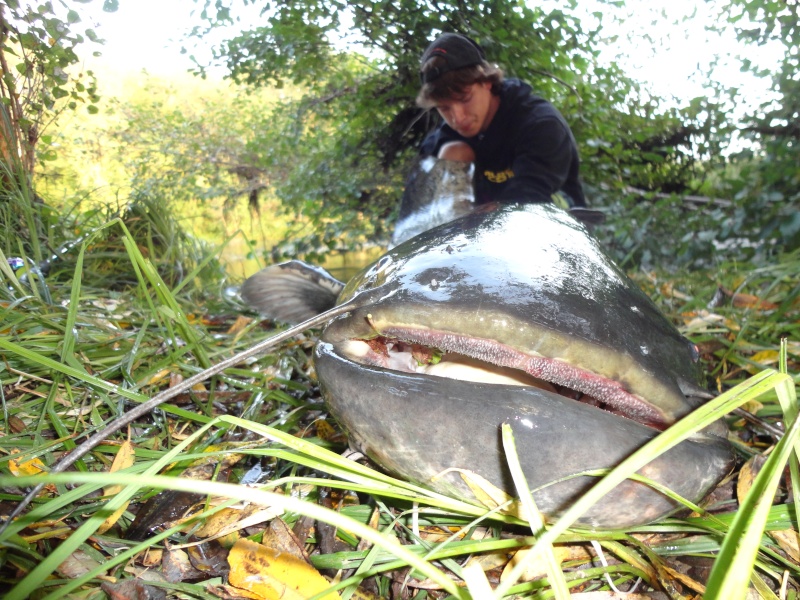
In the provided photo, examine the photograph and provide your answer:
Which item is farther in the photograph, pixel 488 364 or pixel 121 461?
Result: pixel 121 461

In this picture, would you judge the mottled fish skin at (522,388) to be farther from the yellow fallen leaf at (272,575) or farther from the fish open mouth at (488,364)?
the yellow fallen leaf at (272,575)

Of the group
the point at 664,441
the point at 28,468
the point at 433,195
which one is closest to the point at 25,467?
the point at 28,468

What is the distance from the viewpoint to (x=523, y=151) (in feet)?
10.7

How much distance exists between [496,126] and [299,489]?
321cm

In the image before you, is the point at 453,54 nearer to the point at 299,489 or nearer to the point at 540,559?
the point at 299,489

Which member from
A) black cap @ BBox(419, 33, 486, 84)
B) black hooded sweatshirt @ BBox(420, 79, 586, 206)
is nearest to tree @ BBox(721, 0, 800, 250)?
black hooded sweatshirt @ BBox(420, 79, 586, 206)

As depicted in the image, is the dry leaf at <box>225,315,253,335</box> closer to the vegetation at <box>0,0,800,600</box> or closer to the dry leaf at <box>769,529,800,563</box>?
the vegetation at <box>0,0,800,600</box>

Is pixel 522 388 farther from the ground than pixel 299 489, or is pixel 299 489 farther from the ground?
pixel 522 388

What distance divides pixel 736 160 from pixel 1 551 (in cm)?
578

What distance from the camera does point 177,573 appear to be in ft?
2.52

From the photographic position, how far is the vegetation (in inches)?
28.3

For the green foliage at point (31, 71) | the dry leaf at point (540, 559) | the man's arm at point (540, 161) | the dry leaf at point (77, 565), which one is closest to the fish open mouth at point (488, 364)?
the dry leaf at point (540, 559)

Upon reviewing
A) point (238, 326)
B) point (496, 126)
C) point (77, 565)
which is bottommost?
point (238, 326)

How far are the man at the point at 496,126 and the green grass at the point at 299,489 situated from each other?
1.66 m
